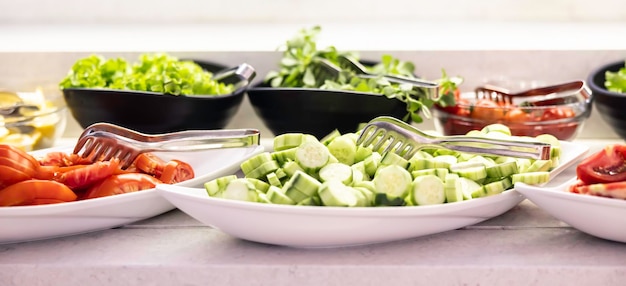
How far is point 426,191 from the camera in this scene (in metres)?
1.19

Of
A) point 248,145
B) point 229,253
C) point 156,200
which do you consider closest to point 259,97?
point 248,145

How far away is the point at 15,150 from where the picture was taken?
4.20 ft

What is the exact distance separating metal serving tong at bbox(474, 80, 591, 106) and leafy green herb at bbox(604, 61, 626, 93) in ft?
0.37

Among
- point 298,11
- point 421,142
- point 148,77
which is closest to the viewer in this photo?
point 421,142

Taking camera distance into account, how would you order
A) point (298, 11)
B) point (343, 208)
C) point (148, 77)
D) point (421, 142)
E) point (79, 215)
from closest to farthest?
point (343, 208) → point (79, 215) → point (421, 142) → point (148, 77) → point (298, 11)

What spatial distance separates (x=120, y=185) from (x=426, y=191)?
46cm

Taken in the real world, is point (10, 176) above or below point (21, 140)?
above

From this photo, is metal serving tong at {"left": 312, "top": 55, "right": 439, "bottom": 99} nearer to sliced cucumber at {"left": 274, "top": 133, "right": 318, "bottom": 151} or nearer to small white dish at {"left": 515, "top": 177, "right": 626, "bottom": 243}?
sliced cucumber at {"left": 274, "top": 133, "right": 318, "bottom": 151}

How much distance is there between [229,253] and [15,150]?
0.37 metres

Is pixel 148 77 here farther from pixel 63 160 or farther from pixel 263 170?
pixel 263 170

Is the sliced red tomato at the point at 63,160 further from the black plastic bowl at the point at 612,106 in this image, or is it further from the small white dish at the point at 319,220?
the black plastic bowl at the point at 612,106

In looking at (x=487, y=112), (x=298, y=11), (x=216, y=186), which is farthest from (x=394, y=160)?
(x=298, y=11)

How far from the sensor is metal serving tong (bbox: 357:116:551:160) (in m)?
1.25

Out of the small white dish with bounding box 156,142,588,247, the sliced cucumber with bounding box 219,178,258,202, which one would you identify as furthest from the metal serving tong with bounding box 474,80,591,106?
the sliced cucumber with bounding box 219,178,258,202
